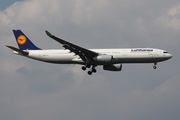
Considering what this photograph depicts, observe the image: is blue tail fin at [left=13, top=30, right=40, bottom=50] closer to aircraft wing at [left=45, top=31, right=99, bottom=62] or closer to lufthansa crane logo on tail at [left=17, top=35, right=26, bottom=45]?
lufthansa crane logo on tail at [left=17, top=35, right=26, bottom=45]

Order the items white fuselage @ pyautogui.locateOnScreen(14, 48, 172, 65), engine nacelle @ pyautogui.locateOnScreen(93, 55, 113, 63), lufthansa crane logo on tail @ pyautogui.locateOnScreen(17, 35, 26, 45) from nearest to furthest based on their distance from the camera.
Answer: engine nacelle @ pyautogui.locateOnScreen(93, 55, 113, 63) < white fuselage @ pyautogui.locateOnScreen(14, 48, 172, 65) < lufthansa crane logo on tail @ pyautogui.locateOnScreen(17, 35, 26, 45)

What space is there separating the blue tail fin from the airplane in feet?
5.96

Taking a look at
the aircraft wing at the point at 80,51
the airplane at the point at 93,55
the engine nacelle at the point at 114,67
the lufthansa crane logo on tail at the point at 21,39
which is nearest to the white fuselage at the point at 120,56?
the airplane at the point at 93,55

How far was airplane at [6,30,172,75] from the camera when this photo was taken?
7275cm

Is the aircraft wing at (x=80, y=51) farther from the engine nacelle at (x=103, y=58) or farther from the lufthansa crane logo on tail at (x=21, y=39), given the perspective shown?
the lufthansa crane logo on tail at (x=21, y=39)

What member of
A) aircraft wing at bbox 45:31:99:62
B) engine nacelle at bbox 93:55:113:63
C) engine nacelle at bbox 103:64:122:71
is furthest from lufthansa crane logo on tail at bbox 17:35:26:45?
engine nacelle at bbox 103:64:122:71

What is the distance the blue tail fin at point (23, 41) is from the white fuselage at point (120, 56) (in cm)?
350

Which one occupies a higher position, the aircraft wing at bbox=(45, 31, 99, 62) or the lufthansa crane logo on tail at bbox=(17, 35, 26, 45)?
the lufthansa crane logo on tail at bbox=(17, 35, 26, 45)

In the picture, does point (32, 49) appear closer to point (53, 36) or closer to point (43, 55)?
point (43, 55)

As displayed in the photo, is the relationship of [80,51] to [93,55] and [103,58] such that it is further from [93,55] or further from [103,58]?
[103,58]

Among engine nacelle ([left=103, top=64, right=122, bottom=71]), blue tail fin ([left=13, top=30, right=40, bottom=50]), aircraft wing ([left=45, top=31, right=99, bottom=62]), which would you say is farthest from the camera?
blue tail fin ([left=13, top=30, right=40, bottom=50])

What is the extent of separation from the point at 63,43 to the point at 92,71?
30.5 ft

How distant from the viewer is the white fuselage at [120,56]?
7288 cm

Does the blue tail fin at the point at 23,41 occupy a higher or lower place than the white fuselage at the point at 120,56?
higher
